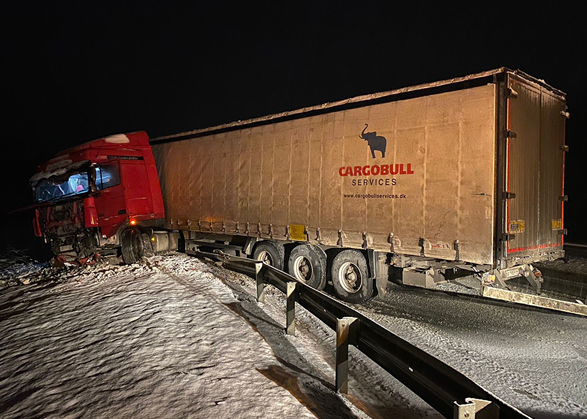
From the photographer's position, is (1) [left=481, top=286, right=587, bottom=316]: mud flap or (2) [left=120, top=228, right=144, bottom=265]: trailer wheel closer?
(1) [left=481, top=286, right=587, bottom=316]: mud flap

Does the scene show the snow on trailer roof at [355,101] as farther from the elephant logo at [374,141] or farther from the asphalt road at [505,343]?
the asphalt road at [505,343]

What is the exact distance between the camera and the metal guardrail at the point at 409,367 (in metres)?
2.57

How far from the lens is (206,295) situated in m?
7.48

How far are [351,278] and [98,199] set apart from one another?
308 inches

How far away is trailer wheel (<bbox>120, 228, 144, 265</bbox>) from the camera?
1231cm

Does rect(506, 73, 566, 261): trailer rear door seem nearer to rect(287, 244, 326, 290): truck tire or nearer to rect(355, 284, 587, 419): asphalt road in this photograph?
rect(355, 284, 587, 419): asphalt road

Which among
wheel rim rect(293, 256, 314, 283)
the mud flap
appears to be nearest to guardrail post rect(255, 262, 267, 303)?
wheel rim rect(293, 256, 314, 283)

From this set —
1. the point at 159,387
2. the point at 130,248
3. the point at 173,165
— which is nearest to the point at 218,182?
the point at 173,165

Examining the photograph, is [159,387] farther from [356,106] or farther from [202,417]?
[356,106]

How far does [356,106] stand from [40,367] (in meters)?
7.20

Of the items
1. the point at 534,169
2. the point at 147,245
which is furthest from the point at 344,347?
A: the point at 147,245

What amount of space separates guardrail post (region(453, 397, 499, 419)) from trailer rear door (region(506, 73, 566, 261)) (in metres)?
4.68

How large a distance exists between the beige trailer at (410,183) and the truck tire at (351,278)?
25 millimetres

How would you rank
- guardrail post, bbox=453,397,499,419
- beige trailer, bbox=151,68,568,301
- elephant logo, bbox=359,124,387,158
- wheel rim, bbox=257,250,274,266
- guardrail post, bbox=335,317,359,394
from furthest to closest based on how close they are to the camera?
wheel rim, bbox=257,250,274,266 < elephant logo, bbox=359,124,387,158 < beige trailer, bbox=151,68,568,301 < guardrail post, bbox=335,317,359,394 < guardrail post, bbox=453,397,499,419
